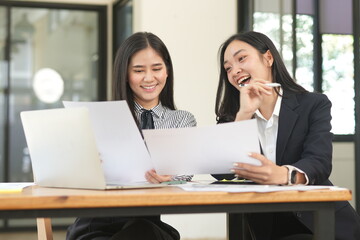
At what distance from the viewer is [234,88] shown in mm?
2402

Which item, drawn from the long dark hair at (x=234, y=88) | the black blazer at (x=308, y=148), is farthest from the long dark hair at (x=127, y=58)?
the black blazer at (x=308, y=148)

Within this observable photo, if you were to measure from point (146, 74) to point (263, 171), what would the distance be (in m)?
0.74

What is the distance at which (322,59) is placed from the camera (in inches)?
169

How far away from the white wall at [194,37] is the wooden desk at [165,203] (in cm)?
395

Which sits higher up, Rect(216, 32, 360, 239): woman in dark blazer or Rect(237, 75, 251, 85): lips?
Rect(237, 75, 251, 85): lips

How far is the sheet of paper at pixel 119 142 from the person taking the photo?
1.68m

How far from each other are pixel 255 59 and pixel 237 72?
0.26 feet

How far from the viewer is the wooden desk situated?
4.47ft

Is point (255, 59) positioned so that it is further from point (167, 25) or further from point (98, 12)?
point (98, 12)

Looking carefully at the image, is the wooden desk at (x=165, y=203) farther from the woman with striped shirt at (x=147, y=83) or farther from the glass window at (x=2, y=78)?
the glass window at (x=2, y=78)

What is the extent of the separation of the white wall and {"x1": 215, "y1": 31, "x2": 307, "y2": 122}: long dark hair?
2.98 metres

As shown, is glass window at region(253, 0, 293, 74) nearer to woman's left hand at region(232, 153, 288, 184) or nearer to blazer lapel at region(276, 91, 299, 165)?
blazer lapel at region(276, 91, 299, 165)

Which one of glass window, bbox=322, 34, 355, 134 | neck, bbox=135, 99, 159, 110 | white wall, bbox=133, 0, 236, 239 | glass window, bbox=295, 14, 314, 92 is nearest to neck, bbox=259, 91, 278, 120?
neck, bbox=135, 99, 159, 110

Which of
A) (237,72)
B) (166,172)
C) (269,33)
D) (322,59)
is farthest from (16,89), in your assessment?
(166,172)
